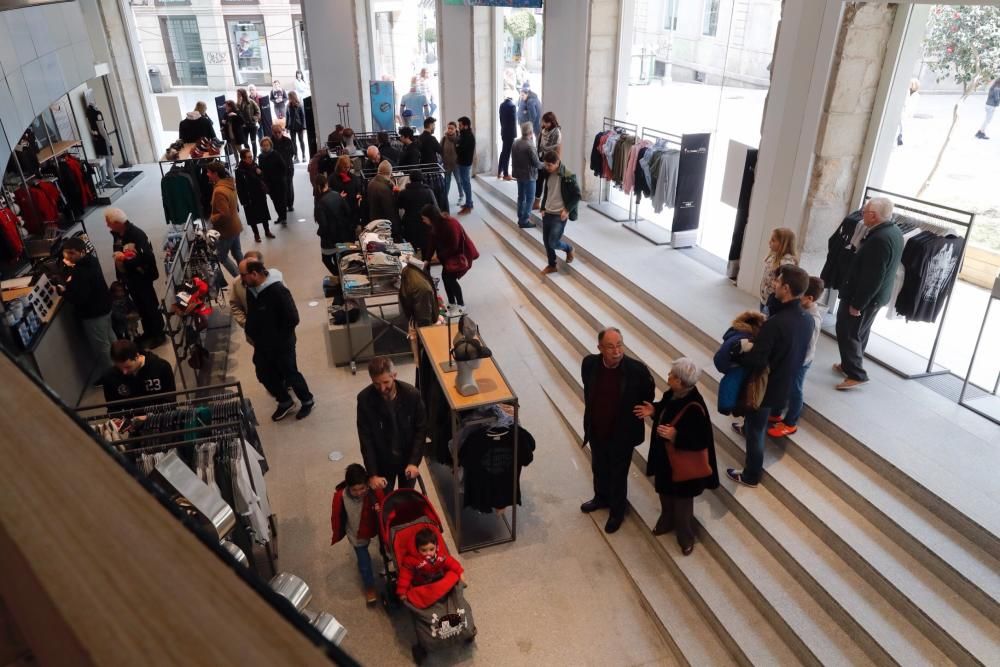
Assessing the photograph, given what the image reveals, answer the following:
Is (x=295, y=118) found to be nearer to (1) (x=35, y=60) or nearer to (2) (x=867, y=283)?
(1) (x=35, y=60)

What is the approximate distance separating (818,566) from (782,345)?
1553 millimetres

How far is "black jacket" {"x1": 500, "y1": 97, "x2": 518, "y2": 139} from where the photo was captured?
13562mm

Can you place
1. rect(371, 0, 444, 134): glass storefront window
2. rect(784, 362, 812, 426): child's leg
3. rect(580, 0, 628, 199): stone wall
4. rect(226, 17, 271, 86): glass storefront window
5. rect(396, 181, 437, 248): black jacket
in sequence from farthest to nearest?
rect(226, 17, 271, 86): glass storefront window, rect(371, 0, 444, 134): glass storefront window, rect(580, 0, 628, 199): stone wall, rect(396, 181, 437, 248): black jacket, rect(784, 362, 812, 426): child's leg

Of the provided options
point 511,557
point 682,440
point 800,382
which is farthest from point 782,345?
point 511,557

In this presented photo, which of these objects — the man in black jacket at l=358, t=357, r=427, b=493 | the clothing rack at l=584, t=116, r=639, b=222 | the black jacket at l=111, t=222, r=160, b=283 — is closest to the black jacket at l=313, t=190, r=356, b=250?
the black jacket at l=111, t=222, r=160, b=283

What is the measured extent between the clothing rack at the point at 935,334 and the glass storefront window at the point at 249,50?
61.0 feet

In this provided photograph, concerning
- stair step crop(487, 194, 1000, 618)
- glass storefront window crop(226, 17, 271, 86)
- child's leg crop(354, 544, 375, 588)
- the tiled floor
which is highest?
glass storefront window crop(226, 17, 271, 86)

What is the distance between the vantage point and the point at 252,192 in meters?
11.2

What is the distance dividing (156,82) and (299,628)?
22348mm

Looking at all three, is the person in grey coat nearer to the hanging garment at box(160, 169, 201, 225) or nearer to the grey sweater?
the grey sweater

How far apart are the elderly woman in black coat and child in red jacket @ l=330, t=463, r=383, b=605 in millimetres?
1958

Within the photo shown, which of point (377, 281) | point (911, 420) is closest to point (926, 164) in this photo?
point (911, 420)

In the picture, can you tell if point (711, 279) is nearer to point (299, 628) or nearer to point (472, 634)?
point (472, 634)

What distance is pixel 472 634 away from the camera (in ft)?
14.1
